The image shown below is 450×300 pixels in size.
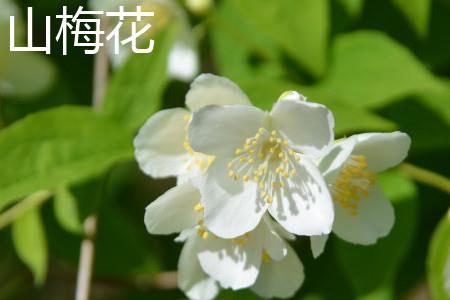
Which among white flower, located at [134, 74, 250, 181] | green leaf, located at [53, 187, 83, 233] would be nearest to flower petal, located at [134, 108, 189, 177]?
white flower, located at [134, 74, 250, 181]

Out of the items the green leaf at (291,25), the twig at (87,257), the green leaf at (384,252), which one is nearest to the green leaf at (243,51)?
the green leaf at (291,25)

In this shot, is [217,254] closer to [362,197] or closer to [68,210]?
[362,197]

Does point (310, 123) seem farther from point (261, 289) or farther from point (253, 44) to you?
point (253, 44)

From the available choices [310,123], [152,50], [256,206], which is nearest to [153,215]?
[256,206]

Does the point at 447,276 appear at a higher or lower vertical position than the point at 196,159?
lower

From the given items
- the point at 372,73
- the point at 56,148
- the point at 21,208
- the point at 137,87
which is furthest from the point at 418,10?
the point at 21,208

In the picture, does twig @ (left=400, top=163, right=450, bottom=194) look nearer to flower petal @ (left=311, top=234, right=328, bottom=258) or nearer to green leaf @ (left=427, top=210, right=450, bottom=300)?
green leaf @ (left=427, top=210, right=450, bottom=300)
